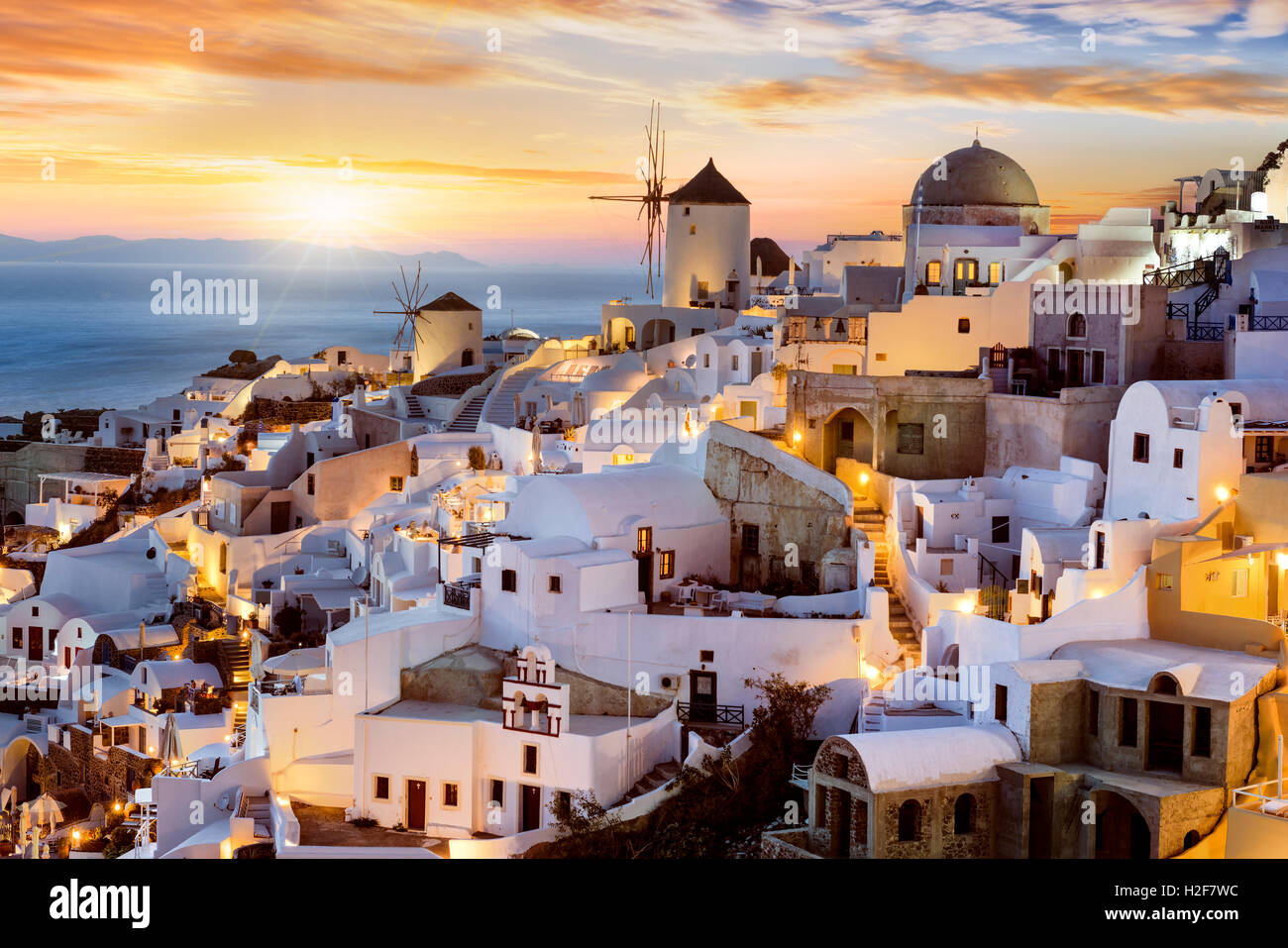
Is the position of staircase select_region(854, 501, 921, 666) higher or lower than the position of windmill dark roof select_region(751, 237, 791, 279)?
lower

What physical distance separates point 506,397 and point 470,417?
0.70m

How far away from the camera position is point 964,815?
11406 millimetres

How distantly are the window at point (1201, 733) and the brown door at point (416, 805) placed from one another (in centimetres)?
642

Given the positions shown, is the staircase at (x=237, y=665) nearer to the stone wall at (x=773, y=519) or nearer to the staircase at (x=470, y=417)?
the stone wall at (x=773, y=519)

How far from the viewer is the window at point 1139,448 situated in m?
13.8

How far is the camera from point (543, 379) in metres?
25.2

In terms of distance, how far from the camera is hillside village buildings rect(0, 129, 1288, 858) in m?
11.6

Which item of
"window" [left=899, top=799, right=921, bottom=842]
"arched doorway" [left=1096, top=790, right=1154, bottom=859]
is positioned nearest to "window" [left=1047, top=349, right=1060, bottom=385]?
"arched doorway" [left=1096, top=790, right=1154, bottom=859]

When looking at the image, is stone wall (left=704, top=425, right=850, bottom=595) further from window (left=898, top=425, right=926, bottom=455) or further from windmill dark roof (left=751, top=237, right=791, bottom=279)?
windmill dark roof (left=751, top=237, right=791, bottom=279)

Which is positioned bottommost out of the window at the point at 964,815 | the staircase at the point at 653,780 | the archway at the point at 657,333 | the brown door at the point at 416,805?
the brown door at the point at 416,805

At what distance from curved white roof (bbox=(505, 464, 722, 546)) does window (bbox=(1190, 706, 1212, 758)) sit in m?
5.96

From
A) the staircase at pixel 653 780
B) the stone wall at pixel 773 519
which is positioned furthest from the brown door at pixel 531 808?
the stone wall at pixel 773 519

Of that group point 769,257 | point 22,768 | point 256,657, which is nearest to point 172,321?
point 769,257
